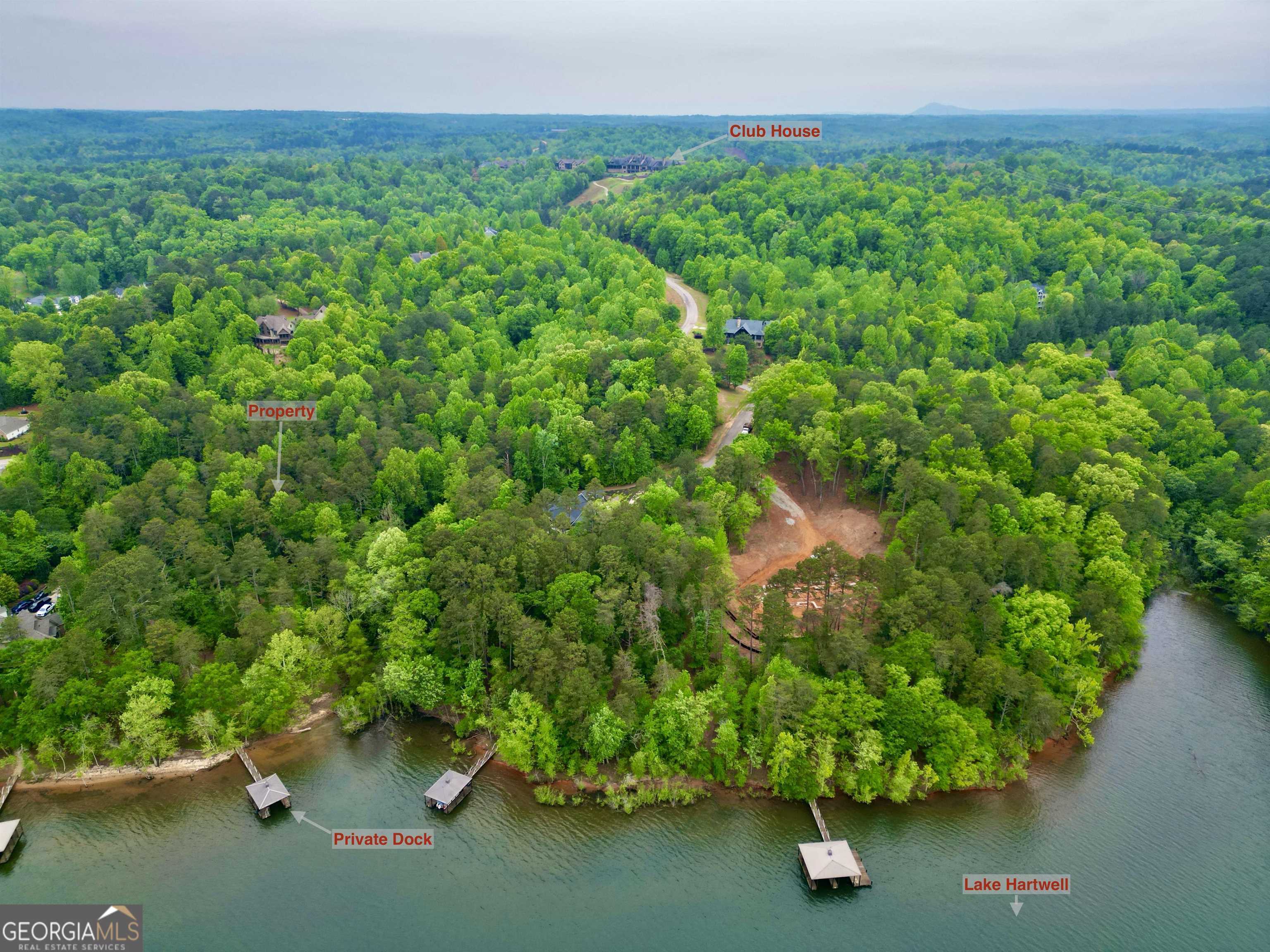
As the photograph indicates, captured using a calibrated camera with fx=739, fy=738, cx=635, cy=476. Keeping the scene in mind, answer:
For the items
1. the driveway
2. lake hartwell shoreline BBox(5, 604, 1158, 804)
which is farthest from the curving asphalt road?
lake hartwell shoreline BBox(5, 604, 1158, 804)

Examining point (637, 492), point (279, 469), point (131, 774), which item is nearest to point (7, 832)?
point (131, 774)

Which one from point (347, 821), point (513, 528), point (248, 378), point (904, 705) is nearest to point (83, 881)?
point (347, 821)

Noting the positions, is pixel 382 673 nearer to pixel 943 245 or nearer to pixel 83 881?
pixel 83 881

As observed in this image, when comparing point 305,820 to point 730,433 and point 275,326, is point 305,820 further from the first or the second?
point 275,326

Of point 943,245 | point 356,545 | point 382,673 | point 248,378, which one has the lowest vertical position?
point 382,673

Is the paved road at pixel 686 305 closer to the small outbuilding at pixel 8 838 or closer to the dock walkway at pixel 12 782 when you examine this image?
the dock walkway at pixel 12 782

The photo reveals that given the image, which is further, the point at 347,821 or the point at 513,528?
the point at 513,528
